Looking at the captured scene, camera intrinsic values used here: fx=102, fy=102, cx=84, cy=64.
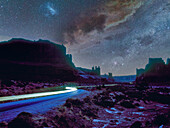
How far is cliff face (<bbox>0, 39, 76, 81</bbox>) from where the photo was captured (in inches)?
2406

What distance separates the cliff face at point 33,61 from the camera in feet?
201

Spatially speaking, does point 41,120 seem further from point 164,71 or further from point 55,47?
point 164,71

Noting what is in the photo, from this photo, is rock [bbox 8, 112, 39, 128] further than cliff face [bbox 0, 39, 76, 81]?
No

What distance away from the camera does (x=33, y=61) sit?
3253 inches

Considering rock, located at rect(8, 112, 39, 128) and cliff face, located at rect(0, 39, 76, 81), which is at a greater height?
cliff face, located at rect(0, 39, 76, 81)

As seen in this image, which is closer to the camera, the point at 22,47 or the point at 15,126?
the point at 15,126

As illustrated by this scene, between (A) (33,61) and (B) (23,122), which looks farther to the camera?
(A) (33,61)

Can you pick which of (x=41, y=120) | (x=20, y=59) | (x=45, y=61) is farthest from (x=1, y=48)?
(x=41, y=120)

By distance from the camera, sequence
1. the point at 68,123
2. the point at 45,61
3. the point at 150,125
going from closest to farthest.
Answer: the point at 68,123, the point at 150,125, the point at 45,61

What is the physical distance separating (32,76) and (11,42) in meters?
52.9

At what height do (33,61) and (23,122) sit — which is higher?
(33,61)

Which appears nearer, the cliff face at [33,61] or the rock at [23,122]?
the rock at [23,122]

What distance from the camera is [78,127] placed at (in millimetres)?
5691

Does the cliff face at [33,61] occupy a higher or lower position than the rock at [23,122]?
higher
